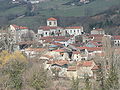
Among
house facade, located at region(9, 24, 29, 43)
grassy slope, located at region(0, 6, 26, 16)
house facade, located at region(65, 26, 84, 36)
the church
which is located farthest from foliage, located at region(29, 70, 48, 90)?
grassy slope, located at region(0, 6, 26, 16)

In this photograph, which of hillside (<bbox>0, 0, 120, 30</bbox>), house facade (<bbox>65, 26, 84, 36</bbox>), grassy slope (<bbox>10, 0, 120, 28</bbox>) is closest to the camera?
house facade (<bbox>65, 26, 84, 36</bbox>)

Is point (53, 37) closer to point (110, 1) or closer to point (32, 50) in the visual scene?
point (32, 50)

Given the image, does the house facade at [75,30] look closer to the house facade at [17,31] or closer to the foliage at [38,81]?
the house facade at [17,31]

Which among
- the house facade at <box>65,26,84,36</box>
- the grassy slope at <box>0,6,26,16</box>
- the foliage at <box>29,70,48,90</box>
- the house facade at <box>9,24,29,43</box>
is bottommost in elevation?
the grassy slope at <box>0,6,26,16</box>

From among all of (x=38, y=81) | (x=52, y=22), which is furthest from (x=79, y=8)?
(x=38, y=81)

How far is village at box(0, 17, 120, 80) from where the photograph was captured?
32.6 metres

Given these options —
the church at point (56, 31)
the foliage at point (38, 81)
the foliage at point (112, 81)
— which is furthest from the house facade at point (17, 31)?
the foliage at point (112, 81)

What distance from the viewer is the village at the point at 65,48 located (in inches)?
1282

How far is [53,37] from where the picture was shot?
49.2 m

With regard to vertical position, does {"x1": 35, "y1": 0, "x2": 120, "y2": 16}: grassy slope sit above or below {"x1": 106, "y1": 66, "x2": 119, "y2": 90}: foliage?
below

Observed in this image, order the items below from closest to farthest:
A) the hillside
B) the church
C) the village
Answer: the village, the church, the hillside

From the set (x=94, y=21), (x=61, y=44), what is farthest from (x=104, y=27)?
(x=61, y=44)

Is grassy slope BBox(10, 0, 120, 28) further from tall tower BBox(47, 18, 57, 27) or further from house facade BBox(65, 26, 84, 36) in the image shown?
house facade BBox(65, 26, 84, 36)

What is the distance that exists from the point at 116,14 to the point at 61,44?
23.2 meters
